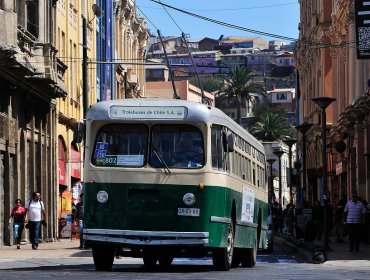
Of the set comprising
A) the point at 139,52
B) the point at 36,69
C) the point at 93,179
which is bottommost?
the point at 93,179

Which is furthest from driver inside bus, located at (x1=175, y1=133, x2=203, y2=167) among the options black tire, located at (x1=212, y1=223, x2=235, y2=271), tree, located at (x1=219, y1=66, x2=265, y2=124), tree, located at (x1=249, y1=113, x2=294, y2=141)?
tree, located at (x1=249, y1=113, x2=294, y2=141)

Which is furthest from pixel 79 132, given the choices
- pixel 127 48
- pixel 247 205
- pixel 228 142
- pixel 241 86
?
pixel 241 86

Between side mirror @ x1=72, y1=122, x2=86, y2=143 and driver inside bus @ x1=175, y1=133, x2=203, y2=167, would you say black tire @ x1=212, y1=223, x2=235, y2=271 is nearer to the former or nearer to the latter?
driver inside bus @ x1=175, y1=133, x2=203, y2=167

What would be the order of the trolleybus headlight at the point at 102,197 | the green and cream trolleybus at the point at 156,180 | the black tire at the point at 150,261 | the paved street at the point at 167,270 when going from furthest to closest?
the black tire at the point at 150,261, the trolleybus headlight at the point at 102,197, the green and cream trolleybus at the point at 156,180, the paved street at the point at 167,270

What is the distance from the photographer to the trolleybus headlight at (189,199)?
22.4 m

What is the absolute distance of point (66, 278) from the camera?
1923cm

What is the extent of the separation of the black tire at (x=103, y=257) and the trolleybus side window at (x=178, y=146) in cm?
185

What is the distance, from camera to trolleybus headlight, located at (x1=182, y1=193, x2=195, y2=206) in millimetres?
22438

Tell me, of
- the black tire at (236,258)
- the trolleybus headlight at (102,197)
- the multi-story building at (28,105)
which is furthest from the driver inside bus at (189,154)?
the multi-story building at (28,105)

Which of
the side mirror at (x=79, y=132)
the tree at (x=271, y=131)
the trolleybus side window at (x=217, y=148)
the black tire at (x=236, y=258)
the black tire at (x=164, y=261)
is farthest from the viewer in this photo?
the tree at (x=271, y=131)

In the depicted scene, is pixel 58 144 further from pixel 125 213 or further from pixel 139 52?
pixel 139 52

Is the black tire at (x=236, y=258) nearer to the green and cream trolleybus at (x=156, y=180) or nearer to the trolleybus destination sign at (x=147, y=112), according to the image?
the green and cream trolleybus at (x=156, y=180)

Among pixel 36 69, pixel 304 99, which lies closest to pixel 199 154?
pixel 36 69

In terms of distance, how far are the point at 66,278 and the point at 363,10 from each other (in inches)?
1058
